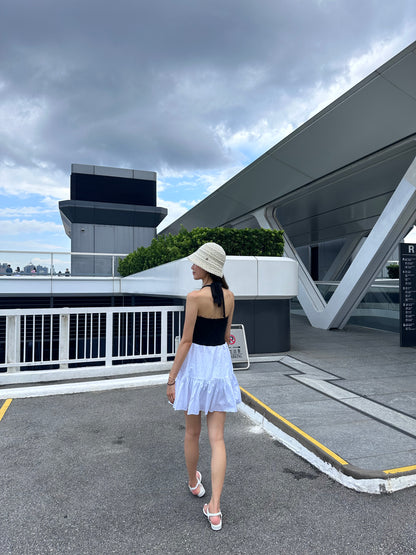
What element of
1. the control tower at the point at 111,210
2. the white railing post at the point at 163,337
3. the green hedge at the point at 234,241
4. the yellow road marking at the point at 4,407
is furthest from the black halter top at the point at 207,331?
the control tower at the point at 111,210

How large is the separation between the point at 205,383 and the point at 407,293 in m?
9.18

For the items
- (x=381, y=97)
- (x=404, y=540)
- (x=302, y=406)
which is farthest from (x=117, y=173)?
(x=404, y=540)

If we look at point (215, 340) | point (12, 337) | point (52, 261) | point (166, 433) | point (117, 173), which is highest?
point (117, 173)

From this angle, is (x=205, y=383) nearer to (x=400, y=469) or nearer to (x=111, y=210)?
(x=400, y=469)

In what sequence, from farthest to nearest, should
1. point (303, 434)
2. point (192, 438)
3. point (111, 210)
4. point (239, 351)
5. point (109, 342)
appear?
point (111, 210)
point (239, 351)
point (109, 342)
point (303, 434)
point (192, 438)

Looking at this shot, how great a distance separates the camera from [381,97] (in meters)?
9.33

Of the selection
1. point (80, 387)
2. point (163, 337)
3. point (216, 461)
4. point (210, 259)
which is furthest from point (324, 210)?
point (216, 461)

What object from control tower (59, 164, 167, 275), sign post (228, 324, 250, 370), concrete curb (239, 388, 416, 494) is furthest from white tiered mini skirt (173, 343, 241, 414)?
control tower (59, 164, 167, 275)

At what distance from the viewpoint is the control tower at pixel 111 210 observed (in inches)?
1115

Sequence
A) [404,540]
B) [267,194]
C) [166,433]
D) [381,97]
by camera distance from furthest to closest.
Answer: [267,194] < [381,97] < [166,433] < [404,540]

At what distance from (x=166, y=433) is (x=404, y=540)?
2.66 metres

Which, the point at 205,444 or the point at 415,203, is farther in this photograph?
the point at 415,203

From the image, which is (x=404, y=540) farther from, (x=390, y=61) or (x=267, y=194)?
(x=267, y=194)

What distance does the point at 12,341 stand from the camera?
6.78 meters
